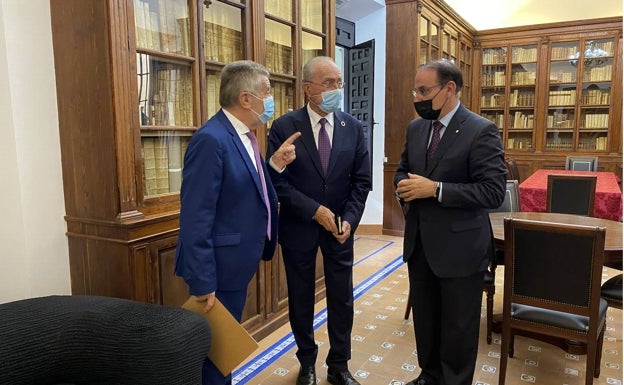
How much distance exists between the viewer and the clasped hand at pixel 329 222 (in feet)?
6.97

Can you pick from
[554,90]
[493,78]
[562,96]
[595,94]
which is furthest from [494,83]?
[595,94]

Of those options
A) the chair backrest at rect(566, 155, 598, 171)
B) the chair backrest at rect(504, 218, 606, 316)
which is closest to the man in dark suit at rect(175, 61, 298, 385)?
the chair backrest at rect(504, 218, 606, 316)

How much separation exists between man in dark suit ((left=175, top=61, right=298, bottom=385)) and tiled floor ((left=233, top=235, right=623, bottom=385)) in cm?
69

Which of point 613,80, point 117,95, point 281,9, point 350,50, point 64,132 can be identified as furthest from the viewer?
point 613,80

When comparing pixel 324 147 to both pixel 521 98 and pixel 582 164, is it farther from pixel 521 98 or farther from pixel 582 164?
pixel 521 98

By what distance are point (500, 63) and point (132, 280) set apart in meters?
7.62

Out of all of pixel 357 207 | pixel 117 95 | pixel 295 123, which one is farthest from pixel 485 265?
pixel 117 95

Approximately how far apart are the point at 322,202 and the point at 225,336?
2.63 feet

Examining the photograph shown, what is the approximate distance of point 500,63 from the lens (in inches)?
312

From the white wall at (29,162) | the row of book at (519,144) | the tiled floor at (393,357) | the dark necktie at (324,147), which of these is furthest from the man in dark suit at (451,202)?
the row of book at (519,144)

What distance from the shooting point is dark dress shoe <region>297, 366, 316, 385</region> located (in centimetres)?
232

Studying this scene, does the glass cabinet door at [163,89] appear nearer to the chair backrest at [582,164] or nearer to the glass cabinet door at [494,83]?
the chair backrest at [582,164]

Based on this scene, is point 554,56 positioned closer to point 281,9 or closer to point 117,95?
point 281,9

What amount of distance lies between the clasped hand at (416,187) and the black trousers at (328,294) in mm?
488
